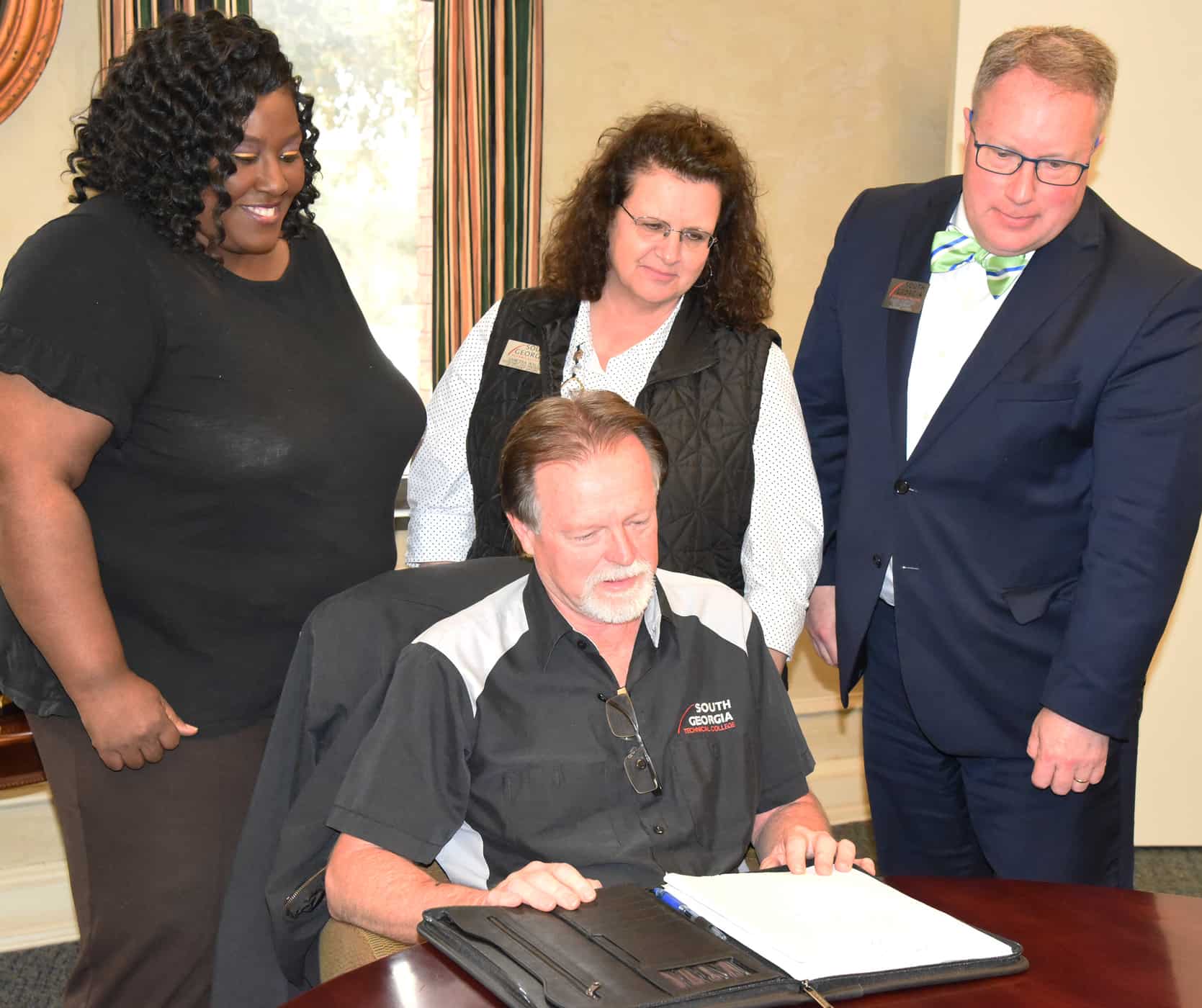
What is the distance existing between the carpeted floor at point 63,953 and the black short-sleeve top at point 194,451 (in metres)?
1.47

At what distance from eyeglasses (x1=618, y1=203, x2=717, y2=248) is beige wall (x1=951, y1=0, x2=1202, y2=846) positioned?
157 cm

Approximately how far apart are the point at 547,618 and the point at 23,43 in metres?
2.14

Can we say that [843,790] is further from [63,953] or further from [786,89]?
[63,953]

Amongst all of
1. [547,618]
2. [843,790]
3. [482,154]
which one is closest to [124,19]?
[482,154]

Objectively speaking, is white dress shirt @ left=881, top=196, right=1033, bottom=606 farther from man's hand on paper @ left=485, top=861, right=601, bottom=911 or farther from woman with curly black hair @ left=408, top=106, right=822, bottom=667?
man's hand on paper @ left=485, top=861, right=601, bottom=911

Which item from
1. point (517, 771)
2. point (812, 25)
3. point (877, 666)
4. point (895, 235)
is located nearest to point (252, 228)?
point (517, 771)

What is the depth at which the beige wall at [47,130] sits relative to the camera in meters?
3.07

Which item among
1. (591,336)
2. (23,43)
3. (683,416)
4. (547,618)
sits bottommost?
(547,618)

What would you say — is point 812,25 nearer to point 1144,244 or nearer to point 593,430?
point 1144,244

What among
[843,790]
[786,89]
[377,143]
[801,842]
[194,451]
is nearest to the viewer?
[801,842]

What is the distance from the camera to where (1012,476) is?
2115 millimetres

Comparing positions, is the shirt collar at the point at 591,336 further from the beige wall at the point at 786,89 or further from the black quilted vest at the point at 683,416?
the beige wall at the point at 786,89

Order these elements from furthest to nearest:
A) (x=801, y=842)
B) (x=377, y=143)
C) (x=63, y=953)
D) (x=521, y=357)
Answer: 1. (x=377, y=143)
2. (x=63, y=953)
3. (x=521, y=357)
4. (x=801, y=842)

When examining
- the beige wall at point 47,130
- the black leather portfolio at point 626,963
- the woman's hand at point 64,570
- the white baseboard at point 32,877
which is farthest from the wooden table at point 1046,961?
the beige wall at point 47,130
